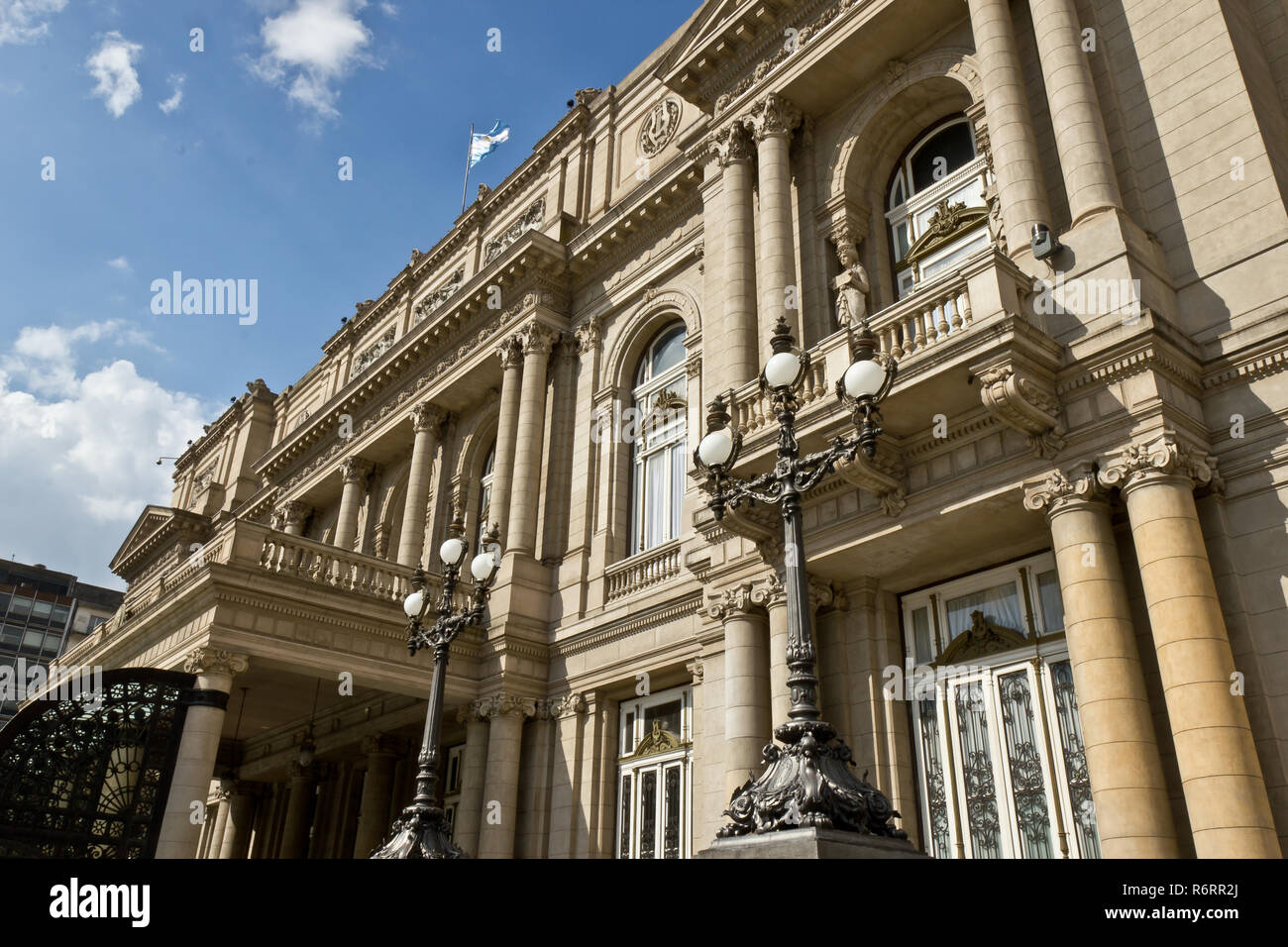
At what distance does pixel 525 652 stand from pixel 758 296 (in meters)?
8.67

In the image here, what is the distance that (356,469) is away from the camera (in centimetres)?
3053

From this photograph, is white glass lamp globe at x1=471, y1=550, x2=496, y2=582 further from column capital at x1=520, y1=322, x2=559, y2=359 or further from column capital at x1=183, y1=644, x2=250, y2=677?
column capital at x1=520, y1=322, x2=559, y2=359

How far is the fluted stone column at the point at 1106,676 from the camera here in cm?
910

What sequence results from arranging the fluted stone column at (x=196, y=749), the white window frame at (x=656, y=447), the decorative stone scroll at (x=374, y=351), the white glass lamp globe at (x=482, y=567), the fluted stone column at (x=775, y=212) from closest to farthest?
the white glass lamp globe at (x=482, y=567) < the fluted stone column at (x=196, y=749) < the fluted stone column at (x=775, y=212) < the white window frame at (x=656, y=447) < the decorative stone scroll at (x=374, y=351)

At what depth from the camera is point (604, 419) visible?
2188 centimetres

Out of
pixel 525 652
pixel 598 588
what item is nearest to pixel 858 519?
pixel 598 588

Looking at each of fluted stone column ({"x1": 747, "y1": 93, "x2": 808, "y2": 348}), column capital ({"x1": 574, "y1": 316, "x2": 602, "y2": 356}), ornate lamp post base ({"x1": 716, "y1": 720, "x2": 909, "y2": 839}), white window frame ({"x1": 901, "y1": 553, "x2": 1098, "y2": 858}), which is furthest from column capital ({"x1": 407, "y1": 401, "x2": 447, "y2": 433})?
ornate lamp post base ({"x1": 716, "y1": 720, "x2": 909, "y2": 839})

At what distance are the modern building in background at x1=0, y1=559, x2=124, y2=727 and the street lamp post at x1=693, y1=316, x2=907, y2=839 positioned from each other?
85684mm

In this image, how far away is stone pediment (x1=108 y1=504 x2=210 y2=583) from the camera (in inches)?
1655

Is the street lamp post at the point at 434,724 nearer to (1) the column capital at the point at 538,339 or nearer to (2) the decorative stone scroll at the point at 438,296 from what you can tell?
(1) the column capital at the point at 538,339

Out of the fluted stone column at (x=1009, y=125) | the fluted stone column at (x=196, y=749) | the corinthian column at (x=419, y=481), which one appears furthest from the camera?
the corinthian column at (x=419, y=481)

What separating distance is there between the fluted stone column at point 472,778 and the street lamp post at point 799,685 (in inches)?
440

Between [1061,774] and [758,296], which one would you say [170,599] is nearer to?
Result: [758,296]

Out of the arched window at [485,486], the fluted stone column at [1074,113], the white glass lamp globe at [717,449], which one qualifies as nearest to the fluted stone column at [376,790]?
the arched window at [485,486]
